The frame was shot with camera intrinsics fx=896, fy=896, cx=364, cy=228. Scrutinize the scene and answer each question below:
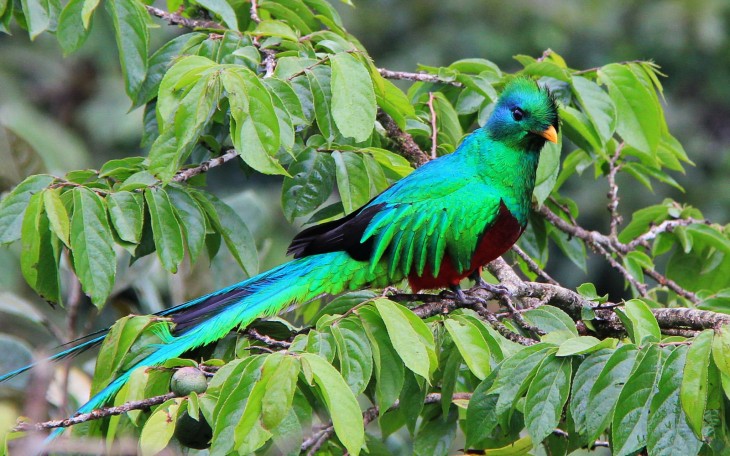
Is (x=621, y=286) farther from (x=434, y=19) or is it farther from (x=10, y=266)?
(x=10, y=266)

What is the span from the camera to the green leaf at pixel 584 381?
180 centimetres

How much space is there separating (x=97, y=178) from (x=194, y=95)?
480mm

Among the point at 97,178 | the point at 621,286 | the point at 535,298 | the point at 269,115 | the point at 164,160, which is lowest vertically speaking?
the point at 621,286

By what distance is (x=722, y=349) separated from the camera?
5.43 ft

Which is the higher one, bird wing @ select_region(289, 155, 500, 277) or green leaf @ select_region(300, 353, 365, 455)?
green leaf @ select_region(300, 353, 365, 455)

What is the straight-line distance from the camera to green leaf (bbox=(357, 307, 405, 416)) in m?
1.91

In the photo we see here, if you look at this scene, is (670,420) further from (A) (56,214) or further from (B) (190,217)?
(A) (56,214)

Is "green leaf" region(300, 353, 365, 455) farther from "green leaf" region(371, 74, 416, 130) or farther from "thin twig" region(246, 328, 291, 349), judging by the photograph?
"green leaf" region(371, 74, 416, 130)

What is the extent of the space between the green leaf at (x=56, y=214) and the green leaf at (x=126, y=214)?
0.37ft

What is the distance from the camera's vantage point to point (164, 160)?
2234 mm

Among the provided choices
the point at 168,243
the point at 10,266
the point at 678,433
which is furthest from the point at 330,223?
the point at 10,266

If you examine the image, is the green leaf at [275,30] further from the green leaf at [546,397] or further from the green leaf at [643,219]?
the green leaf at [643,219]

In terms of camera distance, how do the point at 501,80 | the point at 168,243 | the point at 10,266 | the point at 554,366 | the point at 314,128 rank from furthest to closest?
the point at 10,266, the point at 501,80, the point at 314,128, the point at 168,243, the point at 554,366

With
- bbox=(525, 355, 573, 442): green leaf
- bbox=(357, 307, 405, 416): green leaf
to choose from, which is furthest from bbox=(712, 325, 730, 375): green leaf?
bbox=(357, 307, 405, 416): green leaf
